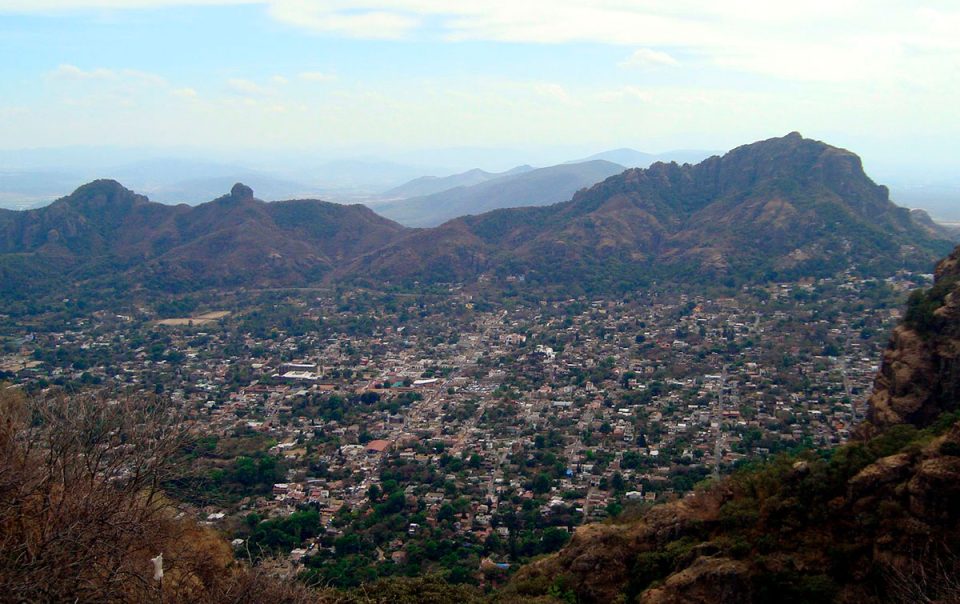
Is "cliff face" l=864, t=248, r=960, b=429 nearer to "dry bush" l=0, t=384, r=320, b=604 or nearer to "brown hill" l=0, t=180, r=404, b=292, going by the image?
"dry bush" l=0, t=384, r=320, b=604

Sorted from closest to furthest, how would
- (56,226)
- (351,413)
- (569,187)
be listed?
(351,413) < (56,226) < (569,187)

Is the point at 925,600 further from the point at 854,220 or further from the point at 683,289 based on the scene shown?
the point at 854,220

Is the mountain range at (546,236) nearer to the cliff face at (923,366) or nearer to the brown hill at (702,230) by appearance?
the brown hill at (702,230)

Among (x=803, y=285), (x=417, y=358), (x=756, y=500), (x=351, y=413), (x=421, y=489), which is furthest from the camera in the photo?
(x=803, y=285)

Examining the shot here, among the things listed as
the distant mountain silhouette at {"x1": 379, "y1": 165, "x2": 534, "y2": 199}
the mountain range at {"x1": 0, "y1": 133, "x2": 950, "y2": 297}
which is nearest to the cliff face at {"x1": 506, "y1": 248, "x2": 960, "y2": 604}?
the mountain range at {"x1": 0, "y1": 133, "x2": 950, "y2": 297}

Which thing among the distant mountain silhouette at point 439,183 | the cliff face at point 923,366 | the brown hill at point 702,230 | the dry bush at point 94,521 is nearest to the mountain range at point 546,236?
the brown hill at point 702,230

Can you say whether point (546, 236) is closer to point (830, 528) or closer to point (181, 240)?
point (181, 240)

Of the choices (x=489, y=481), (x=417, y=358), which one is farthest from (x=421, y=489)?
(x=417, y=358)
